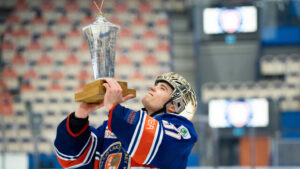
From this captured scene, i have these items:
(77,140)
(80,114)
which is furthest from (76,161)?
(80,114)

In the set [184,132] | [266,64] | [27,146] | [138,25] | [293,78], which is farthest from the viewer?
[138,25]

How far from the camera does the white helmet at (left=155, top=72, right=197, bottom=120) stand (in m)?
1.90

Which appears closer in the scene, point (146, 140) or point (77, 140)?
point (146, 140)

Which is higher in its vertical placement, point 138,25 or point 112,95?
point 138,25

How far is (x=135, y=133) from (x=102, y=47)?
401mm

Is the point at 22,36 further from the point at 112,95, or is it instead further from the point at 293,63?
the point at 112,95

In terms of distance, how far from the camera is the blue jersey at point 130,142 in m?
1.59

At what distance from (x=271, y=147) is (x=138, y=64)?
10.6 ft

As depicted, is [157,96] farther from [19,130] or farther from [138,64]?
[138,64]

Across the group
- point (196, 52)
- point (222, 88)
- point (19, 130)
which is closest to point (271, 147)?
point (222, 88)

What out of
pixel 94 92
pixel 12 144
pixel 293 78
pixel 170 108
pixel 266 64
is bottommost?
pixel 12 144

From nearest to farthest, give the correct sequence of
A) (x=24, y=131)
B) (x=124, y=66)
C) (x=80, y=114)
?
(x=80, y=114)
(x=24, y=131)
(x=124, y=66)

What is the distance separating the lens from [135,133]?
1581 mm

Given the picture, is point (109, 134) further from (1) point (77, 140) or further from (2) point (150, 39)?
(2) point (150, 39)
